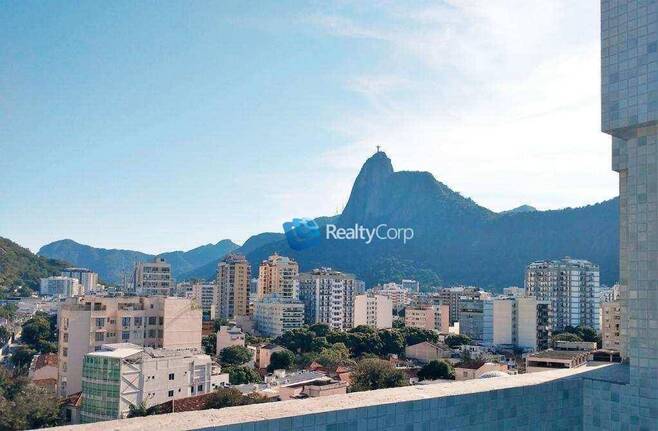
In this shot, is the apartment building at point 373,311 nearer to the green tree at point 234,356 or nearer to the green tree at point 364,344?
the green tree at point 364,344

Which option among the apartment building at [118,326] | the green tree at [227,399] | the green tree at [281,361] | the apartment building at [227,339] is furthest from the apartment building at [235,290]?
the green tree at [227,399]

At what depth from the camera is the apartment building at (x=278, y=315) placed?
38.7 m

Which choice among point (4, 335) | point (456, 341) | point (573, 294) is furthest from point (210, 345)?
point (573, 294)

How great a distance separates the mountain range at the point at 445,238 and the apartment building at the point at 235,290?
141 feet

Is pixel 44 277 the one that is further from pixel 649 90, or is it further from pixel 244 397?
pixel 649 90

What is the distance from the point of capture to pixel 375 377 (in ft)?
58.5

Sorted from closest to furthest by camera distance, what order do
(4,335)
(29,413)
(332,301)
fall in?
(29,413) → (4,335) → (332,301)

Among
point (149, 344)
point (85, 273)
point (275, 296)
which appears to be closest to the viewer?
point (149, 344)

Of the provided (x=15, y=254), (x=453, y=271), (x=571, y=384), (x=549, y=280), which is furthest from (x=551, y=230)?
(x=571, y=384)

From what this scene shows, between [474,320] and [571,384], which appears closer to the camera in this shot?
[571,384]

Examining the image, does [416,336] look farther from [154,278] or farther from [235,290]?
[235,290]

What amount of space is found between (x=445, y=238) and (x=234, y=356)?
78115 millimetres

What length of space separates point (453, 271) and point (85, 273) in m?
53.8

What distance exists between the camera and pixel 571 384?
148 inches
